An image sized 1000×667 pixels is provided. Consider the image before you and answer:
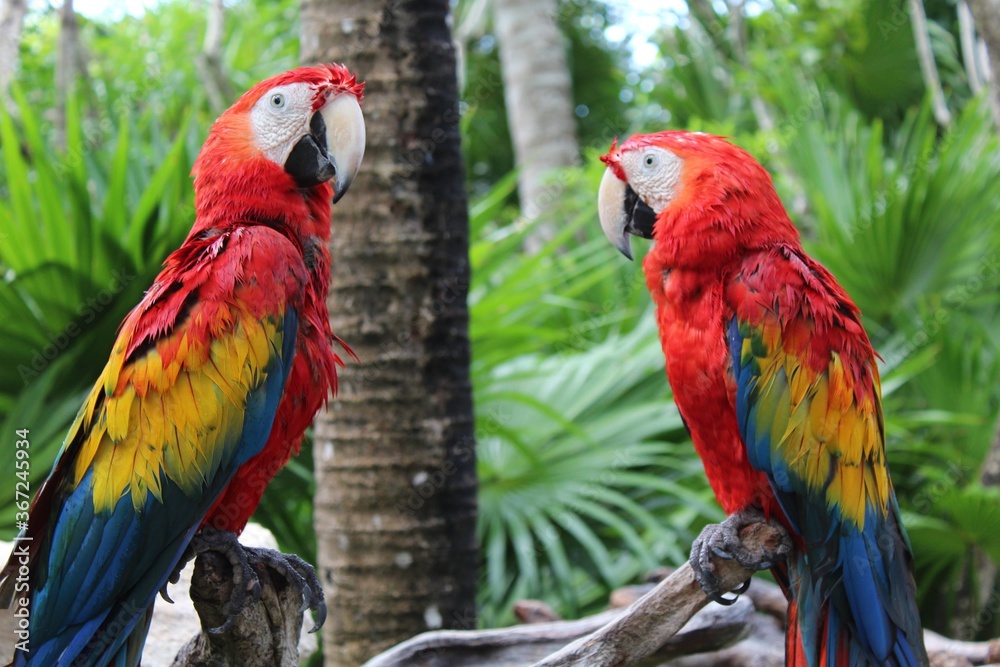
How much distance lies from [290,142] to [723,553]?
1030mm

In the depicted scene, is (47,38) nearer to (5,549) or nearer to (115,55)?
(115,55)

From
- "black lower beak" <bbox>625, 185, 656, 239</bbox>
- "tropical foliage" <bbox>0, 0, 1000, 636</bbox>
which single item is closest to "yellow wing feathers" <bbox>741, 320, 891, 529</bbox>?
"black lower beak" <bbox>625, 185, 656, 239</bbox>

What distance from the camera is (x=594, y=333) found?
3.85 m

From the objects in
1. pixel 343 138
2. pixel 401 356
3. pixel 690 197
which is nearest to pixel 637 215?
pixel 690 197

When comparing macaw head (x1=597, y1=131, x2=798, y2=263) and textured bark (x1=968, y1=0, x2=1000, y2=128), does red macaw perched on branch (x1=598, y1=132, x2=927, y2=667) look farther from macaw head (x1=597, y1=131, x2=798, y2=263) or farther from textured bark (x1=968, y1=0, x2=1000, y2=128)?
textured bark (x1=968, y1=0, x2=1000, y2=128)

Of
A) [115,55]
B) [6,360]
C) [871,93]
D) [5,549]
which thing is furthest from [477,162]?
[5,549]

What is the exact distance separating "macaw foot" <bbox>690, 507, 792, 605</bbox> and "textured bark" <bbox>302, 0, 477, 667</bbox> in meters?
0.81

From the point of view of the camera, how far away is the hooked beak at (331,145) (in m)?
1.50

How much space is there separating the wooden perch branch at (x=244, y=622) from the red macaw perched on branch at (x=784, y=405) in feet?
2.29

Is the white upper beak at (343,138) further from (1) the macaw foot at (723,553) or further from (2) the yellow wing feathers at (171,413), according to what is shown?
(1) the macaw foot at (723,553)

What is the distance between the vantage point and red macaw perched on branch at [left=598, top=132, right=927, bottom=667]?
5.01 ft

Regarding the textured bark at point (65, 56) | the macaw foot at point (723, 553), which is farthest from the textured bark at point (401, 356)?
the textured bark at point (65, 56)

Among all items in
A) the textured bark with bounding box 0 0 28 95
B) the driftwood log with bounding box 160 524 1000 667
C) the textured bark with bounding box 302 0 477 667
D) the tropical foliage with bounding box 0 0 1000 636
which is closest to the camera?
the driftwood log with bounding box 160 524 1000 667

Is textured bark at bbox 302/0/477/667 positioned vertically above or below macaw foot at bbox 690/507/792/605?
above
